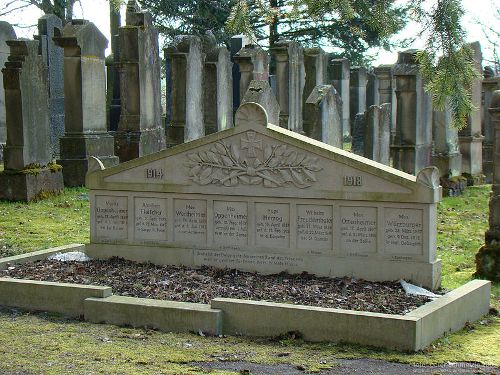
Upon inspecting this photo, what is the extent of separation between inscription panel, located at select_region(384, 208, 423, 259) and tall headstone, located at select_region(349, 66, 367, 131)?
2356 cm

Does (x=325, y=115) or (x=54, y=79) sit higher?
(x=54, y=79)

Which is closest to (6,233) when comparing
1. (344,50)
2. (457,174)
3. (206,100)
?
(206,100)

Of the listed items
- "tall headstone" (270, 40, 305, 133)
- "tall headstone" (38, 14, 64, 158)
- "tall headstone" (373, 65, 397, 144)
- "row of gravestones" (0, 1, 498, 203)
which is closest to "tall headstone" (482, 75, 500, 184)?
"row of gravestones" (0, 1, 498, 203)

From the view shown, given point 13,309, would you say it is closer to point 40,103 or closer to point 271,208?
point 271,208

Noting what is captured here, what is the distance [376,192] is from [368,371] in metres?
2.36

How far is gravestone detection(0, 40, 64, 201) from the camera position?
14039 millimetres

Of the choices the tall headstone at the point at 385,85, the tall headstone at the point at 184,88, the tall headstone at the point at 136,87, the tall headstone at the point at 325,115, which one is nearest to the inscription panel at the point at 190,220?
the tall headstone at the point at 325,115

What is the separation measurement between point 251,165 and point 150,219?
4.07ft

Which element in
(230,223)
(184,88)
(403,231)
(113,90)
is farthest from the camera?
(113,90)

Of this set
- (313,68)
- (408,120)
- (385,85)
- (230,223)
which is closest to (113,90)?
(313,68)

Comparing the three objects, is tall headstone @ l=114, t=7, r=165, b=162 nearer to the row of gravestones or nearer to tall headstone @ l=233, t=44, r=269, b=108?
the row of gravestones

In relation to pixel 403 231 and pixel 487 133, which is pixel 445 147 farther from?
pixel 403 231

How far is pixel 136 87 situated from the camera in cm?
1712

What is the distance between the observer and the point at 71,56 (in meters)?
15.6
